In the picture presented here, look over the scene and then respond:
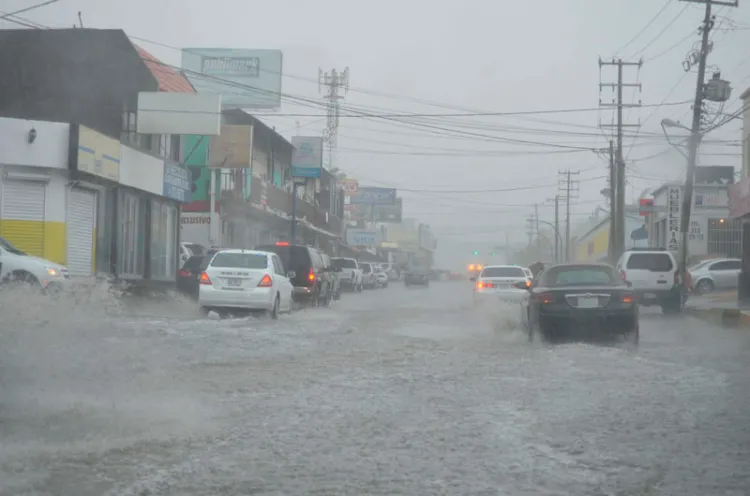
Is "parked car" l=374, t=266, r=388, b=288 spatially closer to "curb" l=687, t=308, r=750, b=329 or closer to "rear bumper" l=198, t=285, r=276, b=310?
"curb" l=687, t=308, r=750, b=329

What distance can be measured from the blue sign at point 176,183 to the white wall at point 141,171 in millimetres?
536

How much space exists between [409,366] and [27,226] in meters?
16.5

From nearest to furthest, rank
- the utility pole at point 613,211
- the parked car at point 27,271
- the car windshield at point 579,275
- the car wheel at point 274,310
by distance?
the car windshield at point 579,275
the parked car at point 27,271
the car wheel at point 274,310
the utility pole at point 613,211

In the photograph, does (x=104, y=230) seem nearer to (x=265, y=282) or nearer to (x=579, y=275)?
(x=265, y=282)

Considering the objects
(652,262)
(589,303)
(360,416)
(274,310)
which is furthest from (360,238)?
(360,416)

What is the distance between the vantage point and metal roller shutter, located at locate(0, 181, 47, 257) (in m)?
24.8

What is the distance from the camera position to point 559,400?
9.05 m

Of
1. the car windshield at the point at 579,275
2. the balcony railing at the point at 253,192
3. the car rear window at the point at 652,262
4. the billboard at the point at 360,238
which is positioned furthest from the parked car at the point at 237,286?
the billboard at the point at 360,238

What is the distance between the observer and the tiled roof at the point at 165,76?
→ 114 ft

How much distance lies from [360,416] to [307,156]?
3839 centimetres

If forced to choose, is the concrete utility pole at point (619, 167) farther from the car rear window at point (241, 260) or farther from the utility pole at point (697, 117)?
the car rear window at point (241, 260)

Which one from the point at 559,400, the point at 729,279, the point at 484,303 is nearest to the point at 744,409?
the point at 559,400

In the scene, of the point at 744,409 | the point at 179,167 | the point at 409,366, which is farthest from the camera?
the point at 179,167

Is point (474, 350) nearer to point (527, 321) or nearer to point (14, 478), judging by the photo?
point (527, 321)
